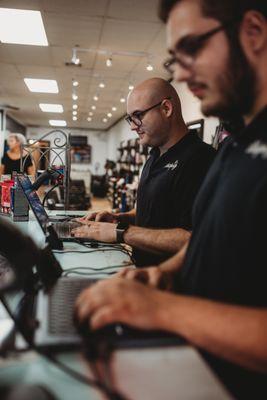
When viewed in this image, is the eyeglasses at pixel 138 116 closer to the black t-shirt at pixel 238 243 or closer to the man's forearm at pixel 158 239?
the man's forearm at pixel 158 239

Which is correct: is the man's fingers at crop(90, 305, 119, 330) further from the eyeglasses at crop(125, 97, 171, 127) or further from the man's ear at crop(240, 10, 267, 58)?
the eyeglasses at crop(125, 97, 171, 127)

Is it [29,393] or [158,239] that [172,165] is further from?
[29,393]

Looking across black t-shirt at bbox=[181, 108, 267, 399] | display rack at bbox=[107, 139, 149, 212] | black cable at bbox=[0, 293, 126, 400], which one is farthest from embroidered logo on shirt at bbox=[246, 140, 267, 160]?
display rack at bbox=[107, 139, 149, 212]

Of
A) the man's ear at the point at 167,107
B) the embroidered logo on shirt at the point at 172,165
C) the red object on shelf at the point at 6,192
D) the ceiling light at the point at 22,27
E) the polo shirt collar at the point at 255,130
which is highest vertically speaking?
the ceiling light at the point at 22,27

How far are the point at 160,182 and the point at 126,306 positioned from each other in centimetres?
129

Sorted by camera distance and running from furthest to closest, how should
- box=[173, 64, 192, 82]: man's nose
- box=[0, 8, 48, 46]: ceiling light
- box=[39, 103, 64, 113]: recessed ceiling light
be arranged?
box=[39, 103, 64, 113]: recessed ceiling light → box=[0, 8, 48, 46]: ceiling light → box=[173, 64, 192, 82]: man's nose

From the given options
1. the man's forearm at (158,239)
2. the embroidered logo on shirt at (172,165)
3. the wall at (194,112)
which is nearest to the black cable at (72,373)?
the man's forearm at (158,239)

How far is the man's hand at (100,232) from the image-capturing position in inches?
72.3

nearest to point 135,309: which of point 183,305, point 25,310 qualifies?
point 183,305

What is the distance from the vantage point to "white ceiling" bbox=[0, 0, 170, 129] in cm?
416

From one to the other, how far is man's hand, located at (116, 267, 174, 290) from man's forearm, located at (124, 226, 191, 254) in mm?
605

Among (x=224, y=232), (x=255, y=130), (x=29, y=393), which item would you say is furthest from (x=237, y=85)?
(x=29, y=393)

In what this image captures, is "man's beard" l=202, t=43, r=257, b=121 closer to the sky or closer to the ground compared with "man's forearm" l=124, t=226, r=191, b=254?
closer to the sky

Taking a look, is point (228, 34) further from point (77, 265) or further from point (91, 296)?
point (77, 265)
